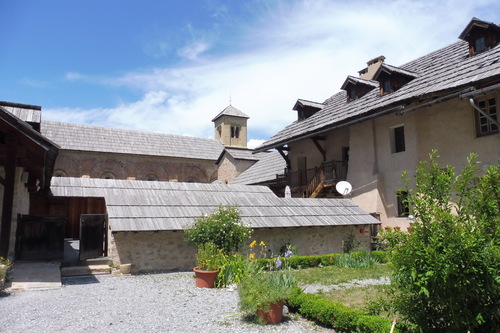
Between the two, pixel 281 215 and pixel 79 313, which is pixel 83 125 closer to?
pixel 281 215

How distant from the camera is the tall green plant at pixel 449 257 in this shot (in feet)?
13.1

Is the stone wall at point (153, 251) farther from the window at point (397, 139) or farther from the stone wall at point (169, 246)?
the window at point (397, 139)

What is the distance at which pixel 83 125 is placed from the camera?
34.7m

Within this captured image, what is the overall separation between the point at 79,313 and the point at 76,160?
27.7 metres

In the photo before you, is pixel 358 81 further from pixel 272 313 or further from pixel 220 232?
pixel 272 313

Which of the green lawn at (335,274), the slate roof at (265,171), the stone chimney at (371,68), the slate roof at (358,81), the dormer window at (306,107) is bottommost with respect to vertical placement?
the green lawn at (335,274)

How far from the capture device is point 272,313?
20.4 ft

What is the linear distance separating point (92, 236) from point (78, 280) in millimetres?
2896

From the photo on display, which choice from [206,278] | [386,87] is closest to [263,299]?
[206,278]

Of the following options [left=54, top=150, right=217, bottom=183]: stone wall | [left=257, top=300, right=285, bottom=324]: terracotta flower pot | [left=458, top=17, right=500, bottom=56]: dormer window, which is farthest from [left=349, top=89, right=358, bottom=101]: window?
[left=54, top=150, right=217, bottom=183]: stone wall

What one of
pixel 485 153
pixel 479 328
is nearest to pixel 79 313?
pixel 479 328

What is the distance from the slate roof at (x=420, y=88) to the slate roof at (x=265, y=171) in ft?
14.2

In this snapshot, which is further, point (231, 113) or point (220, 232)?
point (231, 113)

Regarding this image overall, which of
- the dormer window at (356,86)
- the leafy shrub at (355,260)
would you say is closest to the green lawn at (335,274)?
the leafy shrub at (355,260)
